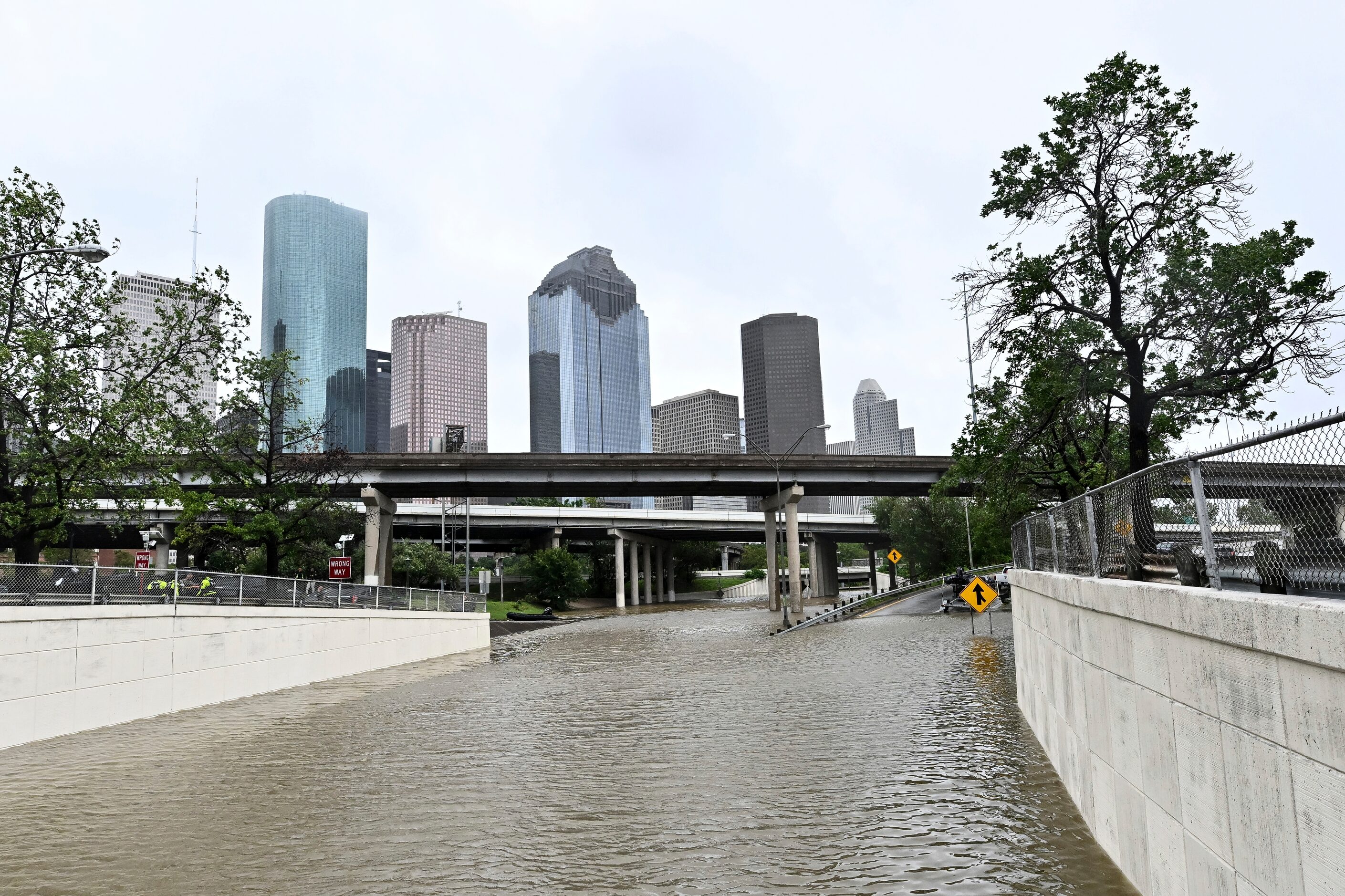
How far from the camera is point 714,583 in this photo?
14875 centimetres

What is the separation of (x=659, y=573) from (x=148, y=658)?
95.8 m

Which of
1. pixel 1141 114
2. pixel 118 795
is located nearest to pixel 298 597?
pixel 118 795

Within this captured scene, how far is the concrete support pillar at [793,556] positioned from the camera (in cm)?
6138

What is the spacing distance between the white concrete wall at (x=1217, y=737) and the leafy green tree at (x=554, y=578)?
266 feet

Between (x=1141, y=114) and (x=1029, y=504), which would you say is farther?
(x=1029, y=504)

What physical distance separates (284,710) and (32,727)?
5.05 metres

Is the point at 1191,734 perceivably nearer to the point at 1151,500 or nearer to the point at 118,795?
the point at 1151,500

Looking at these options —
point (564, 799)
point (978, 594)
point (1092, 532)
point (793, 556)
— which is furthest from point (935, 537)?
point (1092, 532)

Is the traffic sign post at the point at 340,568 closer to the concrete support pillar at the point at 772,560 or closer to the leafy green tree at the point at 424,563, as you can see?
the concrete support pillar at the point at 772,560

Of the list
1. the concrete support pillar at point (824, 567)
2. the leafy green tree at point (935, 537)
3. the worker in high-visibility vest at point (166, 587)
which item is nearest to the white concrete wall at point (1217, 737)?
the worker in high-visibility vest at point (166, 587)

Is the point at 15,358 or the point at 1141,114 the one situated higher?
the point at 1141,114

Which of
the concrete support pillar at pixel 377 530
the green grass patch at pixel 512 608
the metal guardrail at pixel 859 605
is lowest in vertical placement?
the green grass patch at pixel 512 608

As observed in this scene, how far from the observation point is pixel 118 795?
34.8ft

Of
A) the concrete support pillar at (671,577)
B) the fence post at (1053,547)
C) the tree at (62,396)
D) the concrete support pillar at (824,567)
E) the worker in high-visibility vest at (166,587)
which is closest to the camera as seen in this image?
the fence post at (1053,547)
